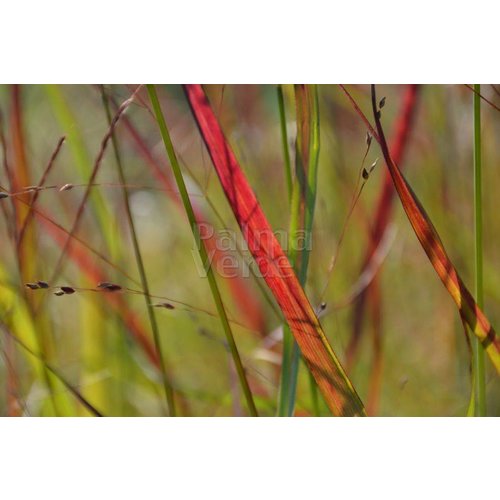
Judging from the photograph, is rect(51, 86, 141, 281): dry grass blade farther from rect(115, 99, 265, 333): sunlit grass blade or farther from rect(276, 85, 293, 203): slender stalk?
rect(276, 85, 293, 203): slender stalk

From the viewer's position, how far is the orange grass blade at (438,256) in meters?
0.95

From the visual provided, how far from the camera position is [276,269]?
0.96m

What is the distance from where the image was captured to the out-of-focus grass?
1011 millimetres

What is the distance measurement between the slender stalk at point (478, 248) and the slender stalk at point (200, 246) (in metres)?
0.31

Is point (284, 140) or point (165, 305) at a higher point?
point (284, 140)

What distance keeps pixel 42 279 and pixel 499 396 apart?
2.19 ft

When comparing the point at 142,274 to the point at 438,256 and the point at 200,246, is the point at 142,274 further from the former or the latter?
the point at 438,256

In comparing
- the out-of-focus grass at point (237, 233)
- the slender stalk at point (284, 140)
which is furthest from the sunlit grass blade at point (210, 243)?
the slender stalk at point (284, 140)

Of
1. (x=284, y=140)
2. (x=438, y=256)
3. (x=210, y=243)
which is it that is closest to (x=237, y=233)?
(x=210, y=243)

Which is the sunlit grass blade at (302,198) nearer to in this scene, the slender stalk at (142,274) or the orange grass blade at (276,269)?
the orange grass blade at (276,269)

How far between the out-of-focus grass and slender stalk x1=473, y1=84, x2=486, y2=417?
0.05 ft

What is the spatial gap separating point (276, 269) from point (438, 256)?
212mm

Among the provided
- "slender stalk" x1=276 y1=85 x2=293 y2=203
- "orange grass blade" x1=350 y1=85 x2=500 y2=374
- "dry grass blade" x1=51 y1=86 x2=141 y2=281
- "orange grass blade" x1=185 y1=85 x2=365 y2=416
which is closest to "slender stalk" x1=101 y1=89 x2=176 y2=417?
"dry grass blade" x1=51 y1=86 x2=141 y2=281
